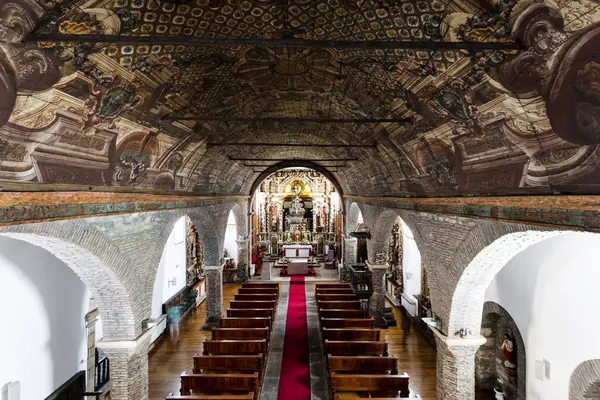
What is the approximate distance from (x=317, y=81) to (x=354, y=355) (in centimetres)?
A: 783

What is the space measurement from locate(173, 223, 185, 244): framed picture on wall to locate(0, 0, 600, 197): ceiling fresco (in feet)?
29.9

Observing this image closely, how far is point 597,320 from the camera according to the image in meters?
6.99

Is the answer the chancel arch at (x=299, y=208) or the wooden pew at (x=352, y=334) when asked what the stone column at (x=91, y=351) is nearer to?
the wooden pew at (x=352, y=334)

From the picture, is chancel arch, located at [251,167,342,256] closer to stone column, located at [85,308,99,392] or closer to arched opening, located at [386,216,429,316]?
arched opening, located at [386,216,429,316]

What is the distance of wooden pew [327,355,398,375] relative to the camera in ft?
32.8

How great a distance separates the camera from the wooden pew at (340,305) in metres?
15.4

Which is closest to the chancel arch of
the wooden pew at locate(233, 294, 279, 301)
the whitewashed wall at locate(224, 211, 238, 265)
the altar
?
the altar

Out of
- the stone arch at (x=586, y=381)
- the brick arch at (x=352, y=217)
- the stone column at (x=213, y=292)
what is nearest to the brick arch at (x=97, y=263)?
the stone column at (x=213, y=292)

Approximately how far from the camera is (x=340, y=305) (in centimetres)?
1555

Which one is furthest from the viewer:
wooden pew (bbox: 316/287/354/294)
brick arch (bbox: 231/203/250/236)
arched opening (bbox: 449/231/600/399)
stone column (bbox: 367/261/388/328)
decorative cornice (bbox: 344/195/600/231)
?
brick arch (bbox: 231/203/250/236)

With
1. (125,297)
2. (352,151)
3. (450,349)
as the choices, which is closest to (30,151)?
(125,297)

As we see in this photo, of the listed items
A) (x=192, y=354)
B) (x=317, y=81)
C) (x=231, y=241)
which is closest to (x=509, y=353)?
(x=317, y=81)

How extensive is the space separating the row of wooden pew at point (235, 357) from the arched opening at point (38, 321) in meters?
2.79

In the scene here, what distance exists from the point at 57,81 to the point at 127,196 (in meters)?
3.37
